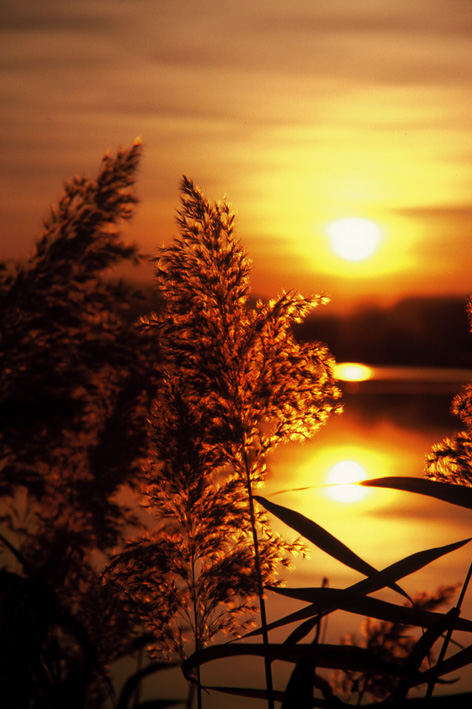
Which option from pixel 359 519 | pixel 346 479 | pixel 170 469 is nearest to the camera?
pixel 170 469

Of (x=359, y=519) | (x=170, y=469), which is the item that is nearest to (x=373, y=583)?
(x=170, y=469)

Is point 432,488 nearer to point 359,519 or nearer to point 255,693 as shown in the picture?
point 255,693

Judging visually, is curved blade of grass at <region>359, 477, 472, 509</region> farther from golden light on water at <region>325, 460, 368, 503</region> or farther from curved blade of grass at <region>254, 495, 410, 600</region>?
golden light on water at <region>325, 460, 368, 503</region>

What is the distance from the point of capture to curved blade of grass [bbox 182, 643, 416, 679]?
46.3 inches

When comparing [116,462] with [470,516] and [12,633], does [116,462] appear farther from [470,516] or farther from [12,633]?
[470,516]

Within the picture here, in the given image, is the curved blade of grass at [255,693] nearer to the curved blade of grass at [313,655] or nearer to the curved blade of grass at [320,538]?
the curved blade of grass at [313,655]

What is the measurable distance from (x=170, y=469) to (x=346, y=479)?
649 inches

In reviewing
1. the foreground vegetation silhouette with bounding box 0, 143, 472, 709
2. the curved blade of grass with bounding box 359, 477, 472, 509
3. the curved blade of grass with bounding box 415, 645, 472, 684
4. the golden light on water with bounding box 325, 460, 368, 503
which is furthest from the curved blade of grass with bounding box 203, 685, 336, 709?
the golden light on water with bounding box 325, 460, 368, 503

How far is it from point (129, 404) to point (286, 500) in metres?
12.2

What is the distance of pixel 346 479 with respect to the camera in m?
18.7

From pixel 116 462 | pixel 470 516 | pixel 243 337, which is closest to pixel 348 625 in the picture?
Answer: pixel 116 462

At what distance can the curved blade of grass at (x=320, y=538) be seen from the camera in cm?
121

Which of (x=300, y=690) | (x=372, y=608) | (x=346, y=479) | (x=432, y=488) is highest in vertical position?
(x=346, y=479)

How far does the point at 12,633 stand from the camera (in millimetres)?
1189
